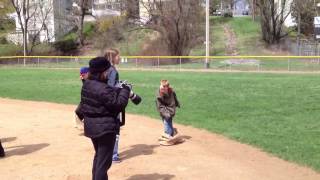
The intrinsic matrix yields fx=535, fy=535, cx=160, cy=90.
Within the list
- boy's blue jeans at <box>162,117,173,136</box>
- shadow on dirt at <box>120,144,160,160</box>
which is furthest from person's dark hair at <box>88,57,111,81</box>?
boy's blue jeans at <box>162,117,173,136</box>

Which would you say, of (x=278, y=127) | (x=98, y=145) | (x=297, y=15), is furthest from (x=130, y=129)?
(x=297, y=15)

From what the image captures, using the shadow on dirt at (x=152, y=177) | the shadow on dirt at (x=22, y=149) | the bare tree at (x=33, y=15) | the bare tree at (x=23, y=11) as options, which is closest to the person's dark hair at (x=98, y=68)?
the shadow on dirt at (x=152, y=177)

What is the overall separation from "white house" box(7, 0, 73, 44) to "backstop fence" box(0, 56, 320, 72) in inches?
749

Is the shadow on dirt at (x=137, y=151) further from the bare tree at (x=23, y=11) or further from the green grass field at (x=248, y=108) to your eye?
the bare tree at (x=23, y=11)

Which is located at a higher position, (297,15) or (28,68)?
(297,15)

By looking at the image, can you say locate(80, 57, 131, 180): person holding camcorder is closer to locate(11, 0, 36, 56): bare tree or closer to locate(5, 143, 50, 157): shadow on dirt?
locate(5, 143, 50, 157): shadow on dirt

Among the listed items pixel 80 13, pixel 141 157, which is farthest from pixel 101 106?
pixel 80 13

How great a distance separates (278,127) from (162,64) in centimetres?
2713

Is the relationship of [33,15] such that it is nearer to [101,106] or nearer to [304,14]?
[304,14]

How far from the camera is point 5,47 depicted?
198ft

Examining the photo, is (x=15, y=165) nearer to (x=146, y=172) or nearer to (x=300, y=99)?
(x=146, y=172)

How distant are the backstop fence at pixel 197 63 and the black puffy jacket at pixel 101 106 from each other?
26.5 meters

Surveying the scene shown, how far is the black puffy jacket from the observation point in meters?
5.96

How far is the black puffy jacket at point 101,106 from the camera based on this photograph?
5961mm
